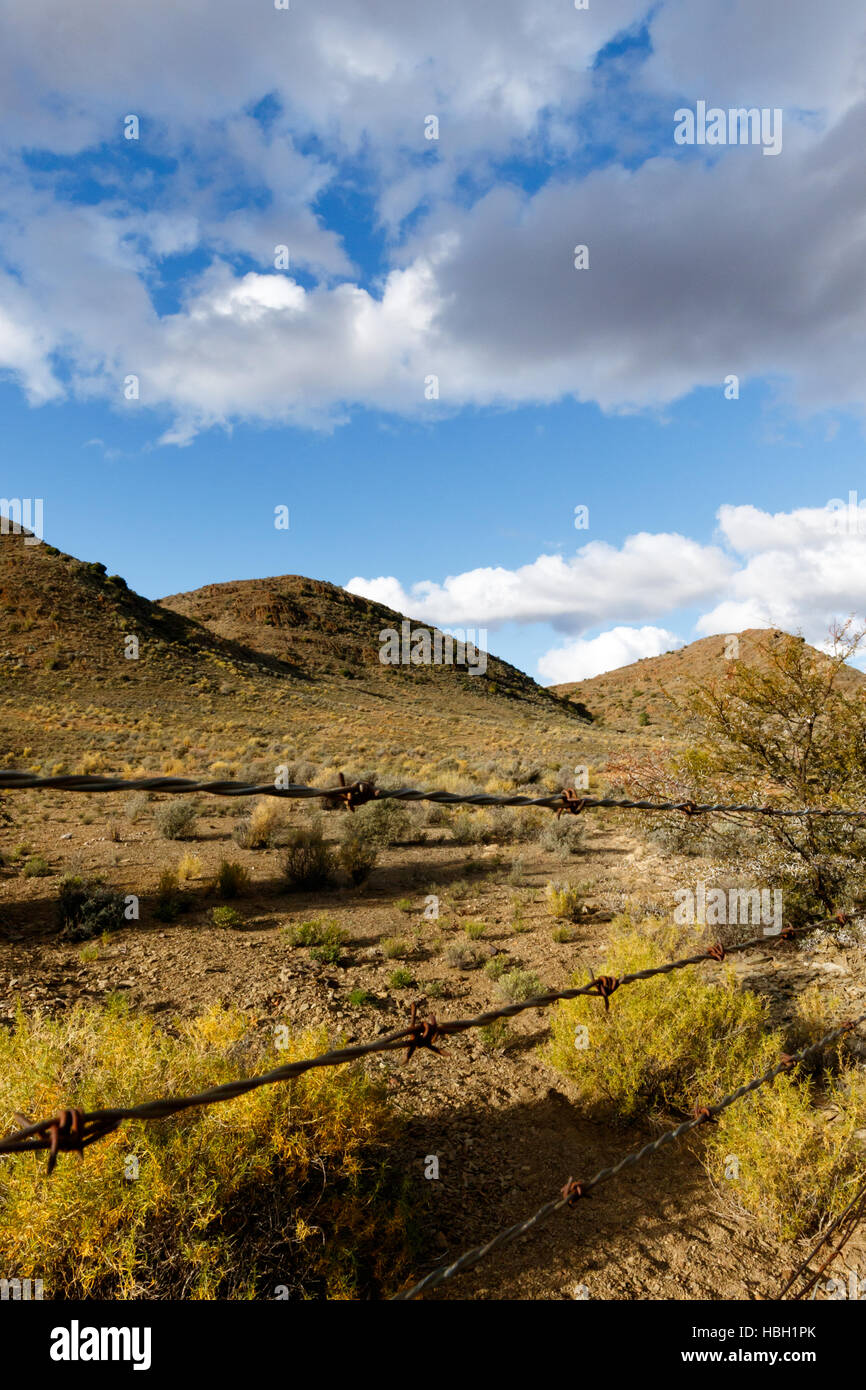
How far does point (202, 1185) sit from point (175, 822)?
12.1 m

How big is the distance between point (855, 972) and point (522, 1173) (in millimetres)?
4201

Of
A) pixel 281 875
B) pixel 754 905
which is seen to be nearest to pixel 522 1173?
pixel 754 905

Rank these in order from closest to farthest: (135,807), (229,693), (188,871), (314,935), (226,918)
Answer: (314,935) → (226,918) → (188,871) → (135,807) → (229,693)

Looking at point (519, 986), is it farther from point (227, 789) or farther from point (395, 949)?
point (227, 789)

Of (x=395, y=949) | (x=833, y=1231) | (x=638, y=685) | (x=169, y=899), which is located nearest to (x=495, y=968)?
(x=395, y=949)

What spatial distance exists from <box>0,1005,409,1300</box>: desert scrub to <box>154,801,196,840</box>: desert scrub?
418 inches

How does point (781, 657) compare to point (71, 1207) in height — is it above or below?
above

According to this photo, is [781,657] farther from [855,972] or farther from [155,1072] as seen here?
[155,1072]

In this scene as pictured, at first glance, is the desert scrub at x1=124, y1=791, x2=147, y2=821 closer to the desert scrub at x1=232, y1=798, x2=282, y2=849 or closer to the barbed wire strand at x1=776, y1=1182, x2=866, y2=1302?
the desert scrub at x1=232, y1=798, x2=282, y2=849

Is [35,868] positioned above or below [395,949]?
above

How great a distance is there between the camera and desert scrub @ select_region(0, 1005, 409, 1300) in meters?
2.77

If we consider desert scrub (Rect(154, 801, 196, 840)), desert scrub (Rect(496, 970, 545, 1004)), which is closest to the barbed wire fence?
desert scrub (Rect(496, 970, 545, 1004))

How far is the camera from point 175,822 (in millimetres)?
14320
